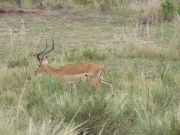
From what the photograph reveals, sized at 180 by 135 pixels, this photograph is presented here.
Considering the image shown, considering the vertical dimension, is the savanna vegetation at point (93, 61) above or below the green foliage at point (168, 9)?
below

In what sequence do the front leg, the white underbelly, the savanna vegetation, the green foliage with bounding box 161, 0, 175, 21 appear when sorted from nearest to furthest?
the savanna vegetation
the front leg
the white underbelly
the green foliage with bounding box 161, 0, 175, 21

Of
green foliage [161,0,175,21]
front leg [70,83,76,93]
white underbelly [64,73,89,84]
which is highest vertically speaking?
green foliage [161,0,175,21]

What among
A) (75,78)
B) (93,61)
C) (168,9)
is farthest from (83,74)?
(168,9)

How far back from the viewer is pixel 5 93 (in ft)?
25.2

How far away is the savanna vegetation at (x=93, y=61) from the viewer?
551 centimetres

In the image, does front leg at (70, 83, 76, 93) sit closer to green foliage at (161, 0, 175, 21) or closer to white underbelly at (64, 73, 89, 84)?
white underbelly at (64, 73, 89, 84)

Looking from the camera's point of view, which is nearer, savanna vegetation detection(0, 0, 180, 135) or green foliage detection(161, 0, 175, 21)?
savanna vegetation detection(0, 0, 180, 135)

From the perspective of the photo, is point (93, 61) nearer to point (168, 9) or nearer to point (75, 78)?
point (75, 78)

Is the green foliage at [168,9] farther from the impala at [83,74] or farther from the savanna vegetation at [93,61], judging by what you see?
the impala at [83,74]

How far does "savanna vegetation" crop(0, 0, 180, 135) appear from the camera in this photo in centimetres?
551

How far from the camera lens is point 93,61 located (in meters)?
10.8

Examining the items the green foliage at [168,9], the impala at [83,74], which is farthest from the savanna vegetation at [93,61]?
the impala at [83,74]

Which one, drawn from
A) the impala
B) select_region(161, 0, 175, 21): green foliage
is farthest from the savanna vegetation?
the impala

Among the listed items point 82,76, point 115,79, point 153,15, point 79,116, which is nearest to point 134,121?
point 79,116
